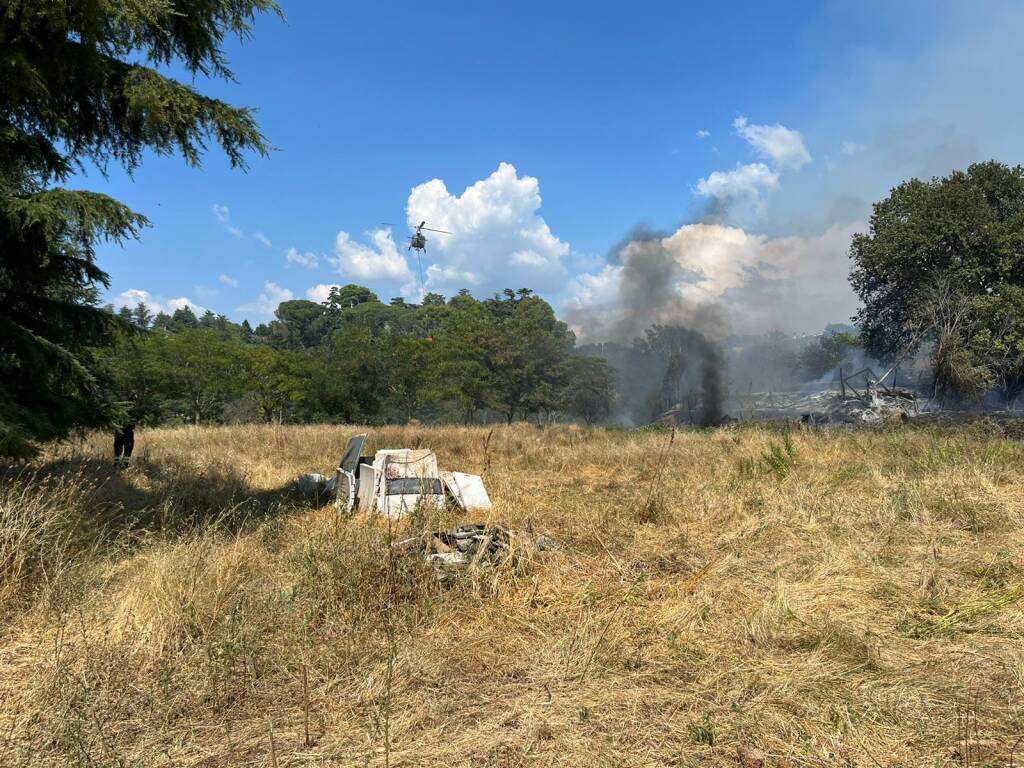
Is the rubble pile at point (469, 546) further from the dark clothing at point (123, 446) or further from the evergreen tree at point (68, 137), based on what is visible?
the dark clothing at point (123, 446)

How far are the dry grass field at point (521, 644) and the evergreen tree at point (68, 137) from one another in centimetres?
97

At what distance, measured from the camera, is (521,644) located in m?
3.42

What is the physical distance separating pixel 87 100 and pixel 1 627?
4446mm

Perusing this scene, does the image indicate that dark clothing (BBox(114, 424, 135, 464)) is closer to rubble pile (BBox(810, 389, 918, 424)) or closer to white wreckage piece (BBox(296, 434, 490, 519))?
white wreckage piece (BBox(296, 434, 490, 519))

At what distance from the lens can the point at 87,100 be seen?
4.93 metres

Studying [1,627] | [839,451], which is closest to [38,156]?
[1,627]

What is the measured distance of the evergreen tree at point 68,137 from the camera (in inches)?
166

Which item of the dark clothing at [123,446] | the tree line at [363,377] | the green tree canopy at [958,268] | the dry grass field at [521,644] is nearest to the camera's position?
the dry grass field at [521,644]

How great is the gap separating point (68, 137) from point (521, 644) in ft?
19.5

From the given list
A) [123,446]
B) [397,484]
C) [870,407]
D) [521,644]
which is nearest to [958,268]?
[870,407]

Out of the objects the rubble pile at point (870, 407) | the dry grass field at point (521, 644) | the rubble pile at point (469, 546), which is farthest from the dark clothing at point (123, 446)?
the rubble pile at point (870, 407)

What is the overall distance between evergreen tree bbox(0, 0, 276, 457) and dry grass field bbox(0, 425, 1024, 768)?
968 mm

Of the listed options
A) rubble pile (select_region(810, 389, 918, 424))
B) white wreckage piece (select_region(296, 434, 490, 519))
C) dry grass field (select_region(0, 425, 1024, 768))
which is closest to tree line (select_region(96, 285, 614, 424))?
rubble pile (select_region(810, 389, 918, 424))

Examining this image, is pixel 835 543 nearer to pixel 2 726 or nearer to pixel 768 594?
pixel 768 594
